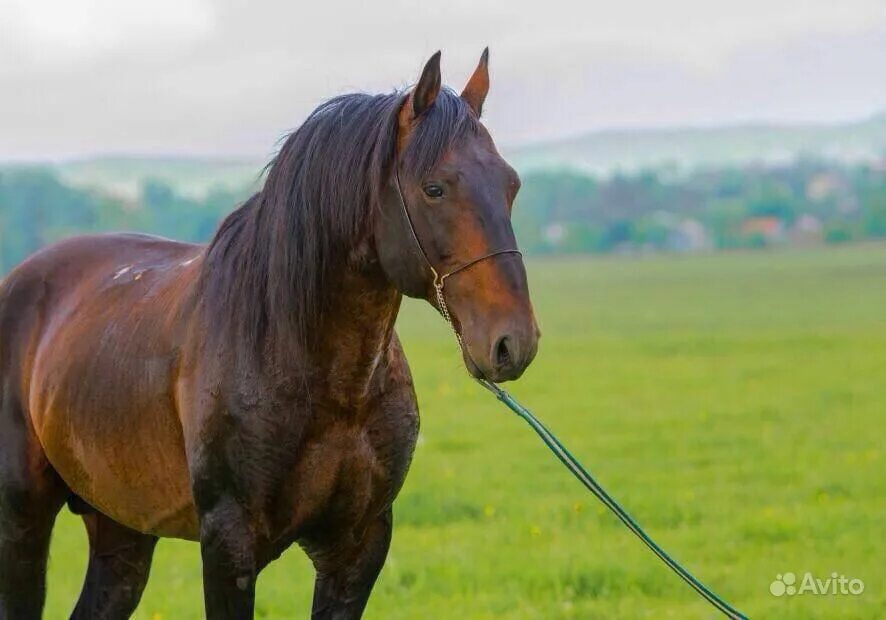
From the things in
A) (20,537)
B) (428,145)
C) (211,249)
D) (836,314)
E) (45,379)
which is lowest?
(836,314)

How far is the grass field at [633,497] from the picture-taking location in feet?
23.8

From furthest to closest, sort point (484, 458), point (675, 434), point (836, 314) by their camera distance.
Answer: point (836, 314) < point (675, 434) < point (484, 458)

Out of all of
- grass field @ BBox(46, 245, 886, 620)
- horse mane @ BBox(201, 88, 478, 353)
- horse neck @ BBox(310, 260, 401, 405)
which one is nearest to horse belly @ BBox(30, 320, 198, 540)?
horse mane @ BBox(201, 88, 478, 353)

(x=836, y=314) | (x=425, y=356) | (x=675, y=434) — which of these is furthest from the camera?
(x=836, y=314)

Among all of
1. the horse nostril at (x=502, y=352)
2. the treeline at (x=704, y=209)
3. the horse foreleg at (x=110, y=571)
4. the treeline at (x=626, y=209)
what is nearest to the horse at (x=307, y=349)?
the horse nostril at (x=502, y=352)

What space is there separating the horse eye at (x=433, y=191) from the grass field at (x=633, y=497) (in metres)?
2.05

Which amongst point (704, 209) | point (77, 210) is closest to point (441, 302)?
point (77, 210)

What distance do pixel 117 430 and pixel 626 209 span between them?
465 ft

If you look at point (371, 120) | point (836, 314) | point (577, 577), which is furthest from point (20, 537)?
point (836, 314)

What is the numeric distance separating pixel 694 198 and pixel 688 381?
133021 mm

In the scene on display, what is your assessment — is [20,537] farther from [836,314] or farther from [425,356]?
[836,314]

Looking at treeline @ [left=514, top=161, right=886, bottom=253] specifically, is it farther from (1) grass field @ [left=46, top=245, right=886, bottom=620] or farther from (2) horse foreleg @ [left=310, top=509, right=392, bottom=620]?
(2) horse foreleg @ [left=310, top=509, right=392, bottom=620]

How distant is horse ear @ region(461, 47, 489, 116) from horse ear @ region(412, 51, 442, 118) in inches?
11.4

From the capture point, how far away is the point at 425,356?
26.4 meters
